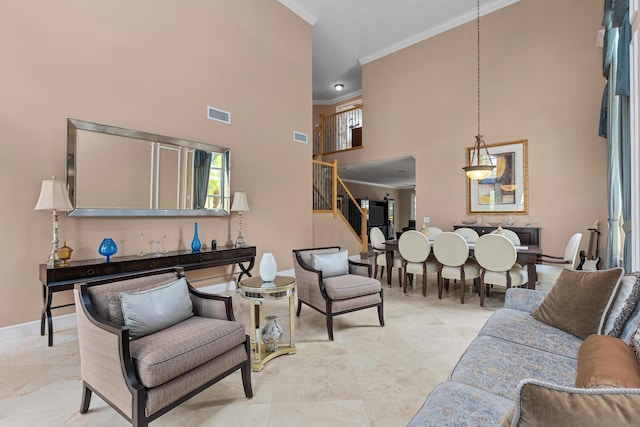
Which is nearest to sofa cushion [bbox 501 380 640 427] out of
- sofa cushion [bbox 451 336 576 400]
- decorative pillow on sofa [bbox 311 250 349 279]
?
sofa cushion [bbox 451 336 576 400]

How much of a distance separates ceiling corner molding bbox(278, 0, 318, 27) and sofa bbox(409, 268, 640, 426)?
5886mm

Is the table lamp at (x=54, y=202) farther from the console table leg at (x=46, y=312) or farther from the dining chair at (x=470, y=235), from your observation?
the dining chair at (x=470, y=235)

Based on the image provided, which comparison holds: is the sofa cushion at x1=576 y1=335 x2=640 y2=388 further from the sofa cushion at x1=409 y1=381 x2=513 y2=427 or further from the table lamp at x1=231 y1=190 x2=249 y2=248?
the table lamp at x1=231 y1=190 x2=249 y2=248

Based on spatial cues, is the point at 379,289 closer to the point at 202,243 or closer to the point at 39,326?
the point at 202,243

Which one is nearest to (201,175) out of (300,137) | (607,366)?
(300,137)

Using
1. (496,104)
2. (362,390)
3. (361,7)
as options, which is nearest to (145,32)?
(361,7)

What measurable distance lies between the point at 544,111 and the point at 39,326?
7468 millimetres

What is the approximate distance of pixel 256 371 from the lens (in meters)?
2.29

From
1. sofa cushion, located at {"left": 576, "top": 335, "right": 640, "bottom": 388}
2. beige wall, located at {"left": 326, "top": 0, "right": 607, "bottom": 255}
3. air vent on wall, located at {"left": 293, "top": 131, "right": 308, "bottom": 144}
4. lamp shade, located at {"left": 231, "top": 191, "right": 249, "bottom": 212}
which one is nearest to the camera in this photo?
sofa cushion, located at {"left": 576, "top": 335, "right": 640, "bottom": 388}

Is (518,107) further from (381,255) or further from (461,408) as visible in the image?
(461,408)

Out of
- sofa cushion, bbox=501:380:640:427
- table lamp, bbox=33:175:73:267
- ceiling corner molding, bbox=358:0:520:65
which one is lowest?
sofa cushion, bbox=501:380:640:427

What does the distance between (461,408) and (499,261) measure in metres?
3.08

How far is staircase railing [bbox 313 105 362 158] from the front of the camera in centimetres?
845

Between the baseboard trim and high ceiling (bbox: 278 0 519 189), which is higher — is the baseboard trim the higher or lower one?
the lower one
